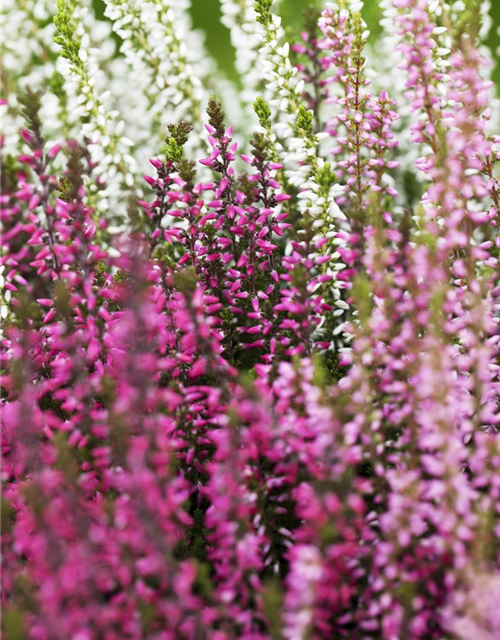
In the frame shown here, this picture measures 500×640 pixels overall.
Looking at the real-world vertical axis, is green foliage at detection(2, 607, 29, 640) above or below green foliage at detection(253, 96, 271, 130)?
below

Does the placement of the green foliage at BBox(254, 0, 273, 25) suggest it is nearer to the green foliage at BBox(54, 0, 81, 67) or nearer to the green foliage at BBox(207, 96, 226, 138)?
the green foliage at BBox(207, 96, 226, 138)

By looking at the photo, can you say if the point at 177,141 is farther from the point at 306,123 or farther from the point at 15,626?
the point at 15,626

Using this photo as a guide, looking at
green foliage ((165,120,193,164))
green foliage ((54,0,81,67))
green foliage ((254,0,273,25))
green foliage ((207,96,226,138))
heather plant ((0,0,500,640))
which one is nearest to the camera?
heather plant ((0,0,500,640))

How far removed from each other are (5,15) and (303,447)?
2.84 m

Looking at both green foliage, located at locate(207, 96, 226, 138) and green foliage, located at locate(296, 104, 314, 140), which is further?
green foliage, located at locate(296, 104, 314, 140)

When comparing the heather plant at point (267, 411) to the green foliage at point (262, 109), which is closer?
the heather plant at point (267, 411)

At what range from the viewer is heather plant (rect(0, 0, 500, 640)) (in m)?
1.51

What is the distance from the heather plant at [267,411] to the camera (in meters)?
1.51

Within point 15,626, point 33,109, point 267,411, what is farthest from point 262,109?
point 15,626

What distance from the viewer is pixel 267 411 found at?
1.74 meters

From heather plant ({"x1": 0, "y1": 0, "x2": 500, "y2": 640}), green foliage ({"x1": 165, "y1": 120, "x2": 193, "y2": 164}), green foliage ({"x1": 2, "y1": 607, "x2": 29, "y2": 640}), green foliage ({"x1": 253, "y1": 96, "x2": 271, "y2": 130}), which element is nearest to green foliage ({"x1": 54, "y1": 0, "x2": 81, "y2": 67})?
heather plant ({"x1": 0, "y1": 0, "x2": 500, "y2": 640})

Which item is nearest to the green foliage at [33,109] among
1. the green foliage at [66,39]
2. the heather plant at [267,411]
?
the heather plant at [267,411]

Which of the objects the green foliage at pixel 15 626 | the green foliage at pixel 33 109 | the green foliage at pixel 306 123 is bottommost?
the green foliage at pixel 15 626

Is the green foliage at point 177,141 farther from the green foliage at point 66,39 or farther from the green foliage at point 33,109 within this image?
the green foliage at point 66,39
